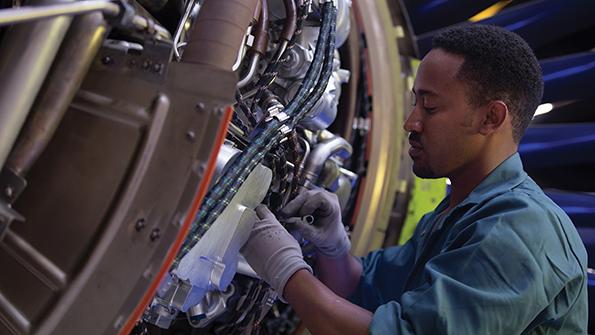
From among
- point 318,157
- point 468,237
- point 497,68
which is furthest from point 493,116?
point 318,157

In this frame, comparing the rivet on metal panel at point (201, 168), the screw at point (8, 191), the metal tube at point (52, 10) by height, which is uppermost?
the metal tube at point (52, 10)

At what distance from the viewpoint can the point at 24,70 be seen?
615 mm

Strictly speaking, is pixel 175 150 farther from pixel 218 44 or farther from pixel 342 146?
pixel 342 146

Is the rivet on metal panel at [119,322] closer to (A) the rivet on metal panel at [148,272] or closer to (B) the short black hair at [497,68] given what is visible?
(A) the rivet on metal panel at [148,272]

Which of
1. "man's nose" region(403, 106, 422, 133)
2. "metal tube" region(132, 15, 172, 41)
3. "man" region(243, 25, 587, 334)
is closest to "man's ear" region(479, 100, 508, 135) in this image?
"man" region(243, 25, 587, 334)

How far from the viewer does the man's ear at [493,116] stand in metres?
1.01

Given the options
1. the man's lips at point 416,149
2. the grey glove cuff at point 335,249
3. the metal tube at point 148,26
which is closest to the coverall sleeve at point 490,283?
the man's lips at point 416,149

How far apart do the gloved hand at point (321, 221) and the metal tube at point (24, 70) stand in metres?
0.57

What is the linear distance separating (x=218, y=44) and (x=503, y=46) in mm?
565

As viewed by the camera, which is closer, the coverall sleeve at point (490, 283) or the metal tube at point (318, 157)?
the coverall sleeve at point (490, 283)

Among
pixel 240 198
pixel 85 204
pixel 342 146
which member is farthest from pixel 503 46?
pixel 85 204

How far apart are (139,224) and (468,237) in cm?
50

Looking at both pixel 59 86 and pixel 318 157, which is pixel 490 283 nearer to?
pixel 318 157

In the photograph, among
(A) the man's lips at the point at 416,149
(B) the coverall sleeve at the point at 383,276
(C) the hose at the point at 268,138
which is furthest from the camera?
(B) the coverall sleeve at the point at 383,276
